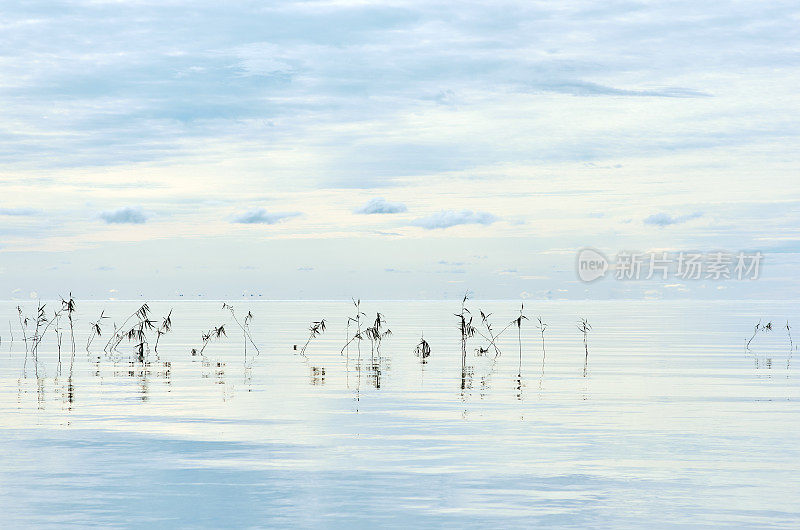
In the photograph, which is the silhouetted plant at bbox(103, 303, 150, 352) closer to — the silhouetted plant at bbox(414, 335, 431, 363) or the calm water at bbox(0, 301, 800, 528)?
the calm water at bbox(0, 301, 800, 528)

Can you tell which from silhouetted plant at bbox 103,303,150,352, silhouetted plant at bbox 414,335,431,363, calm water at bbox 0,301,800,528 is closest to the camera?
calm water at bbox 0,301,800,528

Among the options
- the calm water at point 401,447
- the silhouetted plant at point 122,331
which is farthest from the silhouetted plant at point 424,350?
the silhouetted plant at point 122,331

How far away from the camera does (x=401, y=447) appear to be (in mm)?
23234

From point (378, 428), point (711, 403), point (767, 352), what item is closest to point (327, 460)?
point (378, 428)

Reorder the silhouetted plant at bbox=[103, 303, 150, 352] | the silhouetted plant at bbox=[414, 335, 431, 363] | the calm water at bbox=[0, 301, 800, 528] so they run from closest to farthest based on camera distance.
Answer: the calm water at bbox=[0, 301, 800, 528] → the silhouetted plant at bbox=[414, 335, 431, 363] → the silhouetted plant at bbox=[103, 303, 150, 352]

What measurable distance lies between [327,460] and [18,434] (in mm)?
9223

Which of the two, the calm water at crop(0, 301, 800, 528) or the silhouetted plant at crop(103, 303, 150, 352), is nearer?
the calm water at crop(0, 301, 800, 528)

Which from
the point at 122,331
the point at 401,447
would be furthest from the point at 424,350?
the point at 122,331

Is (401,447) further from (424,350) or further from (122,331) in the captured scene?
(122,331)

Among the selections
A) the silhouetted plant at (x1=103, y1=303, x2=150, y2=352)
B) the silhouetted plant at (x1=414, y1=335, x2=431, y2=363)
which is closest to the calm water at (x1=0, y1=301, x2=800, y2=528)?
the silhouetted plant at (x1=414, y1=335, x2=431, y2=363)

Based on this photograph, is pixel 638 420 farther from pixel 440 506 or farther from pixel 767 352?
pixel 767 352

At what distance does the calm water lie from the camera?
17.0 meters

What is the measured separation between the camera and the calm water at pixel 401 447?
17.0 metres

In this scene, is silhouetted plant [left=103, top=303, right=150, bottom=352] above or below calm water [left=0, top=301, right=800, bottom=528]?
above
